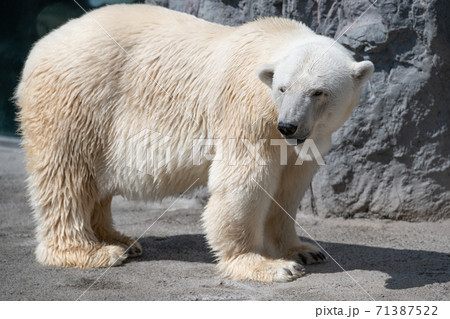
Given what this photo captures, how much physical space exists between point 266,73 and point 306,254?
1407 millimetres

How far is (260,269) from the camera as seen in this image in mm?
4141

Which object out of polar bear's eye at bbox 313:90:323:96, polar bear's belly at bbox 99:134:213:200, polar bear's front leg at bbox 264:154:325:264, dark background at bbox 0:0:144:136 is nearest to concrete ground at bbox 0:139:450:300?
polar bear's front leg at bbox 264:154:325:264

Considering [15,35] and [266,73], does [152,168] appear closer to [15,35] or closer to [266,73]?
[266,73]

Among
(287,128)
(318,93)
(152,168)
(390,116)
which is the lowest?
(152,168)

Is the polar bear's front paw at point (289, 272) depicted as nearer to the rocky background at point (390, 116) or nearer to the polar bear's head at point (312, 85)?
the polar bear's head at point (312, 85)

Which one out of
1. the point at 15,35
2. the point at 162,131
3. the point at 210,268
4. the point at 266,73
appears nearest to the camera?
the point at 266,73

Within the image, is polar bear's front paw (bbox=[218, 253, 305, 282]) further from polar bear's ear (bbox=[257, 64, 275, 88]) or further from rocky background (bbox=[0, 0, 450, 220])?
rocky background (bbox=[0, 0, 450, 220])

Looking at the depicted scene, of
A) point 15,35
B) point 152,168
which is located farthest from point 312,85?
point 15,35

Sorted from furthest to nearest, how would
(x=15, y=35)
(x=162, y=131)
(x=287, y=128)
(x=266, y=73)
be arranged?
(x=15, y=35) < (x=162, y=131) < (x=266, y=73) < (x=287, y=128)

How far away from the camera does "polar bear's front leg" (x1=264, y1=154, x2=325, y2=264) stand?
441cm

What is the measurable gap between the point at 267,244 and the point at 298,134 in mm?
1245

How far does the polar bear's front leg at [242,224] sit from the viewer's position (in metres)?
4.09

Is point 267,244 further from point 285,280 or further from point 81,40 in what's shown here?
point 81,40

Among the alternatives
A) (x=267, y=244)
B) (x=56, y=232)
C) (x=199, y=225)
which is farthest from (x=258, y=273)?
(x=199, y=225)
